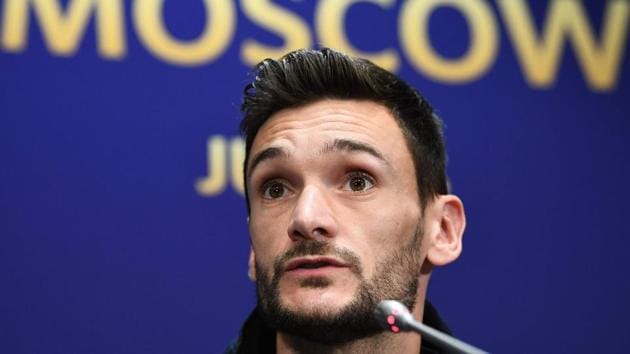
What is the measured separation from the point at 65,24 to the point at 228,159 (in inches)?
21.1

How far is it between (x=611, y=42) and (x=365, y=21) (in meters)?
0.76

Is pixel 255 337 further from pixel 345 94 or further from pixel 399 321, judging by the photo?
pixel 399 321

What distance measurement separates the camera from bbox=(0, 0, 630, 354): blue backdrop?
8.16 feet

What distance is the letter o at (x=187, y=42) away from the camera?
2629 millimetres

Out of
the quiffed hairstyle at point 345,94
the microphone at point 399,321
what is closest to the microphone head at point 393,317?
the microphone at point 399,321

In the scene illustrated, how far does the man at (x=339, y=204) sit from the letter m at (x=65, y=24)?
0.66m

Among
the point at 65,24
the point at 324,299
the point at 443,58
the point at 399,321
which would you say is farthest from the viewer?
the point at 443,58

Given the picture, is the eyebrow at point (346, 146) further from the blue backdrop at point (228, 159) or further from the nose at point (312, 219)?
the blue backdrop at point (228, 159)

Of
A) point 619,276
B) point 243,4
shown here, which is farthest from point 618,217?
point 243,4

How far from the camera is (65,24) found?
8.38ft

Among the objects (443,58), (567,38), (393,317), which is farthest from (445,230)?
(567,38)

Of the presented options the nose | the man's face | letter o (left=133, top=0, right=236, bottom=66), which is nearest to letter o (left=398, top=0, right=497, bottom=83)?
letter o (left=133, top=0, right=236, bottom=66)

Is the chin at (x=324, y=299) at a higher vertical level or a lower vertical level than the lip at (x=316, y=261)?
lower

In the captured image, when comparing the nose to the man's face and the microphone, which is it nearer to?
the man's face
